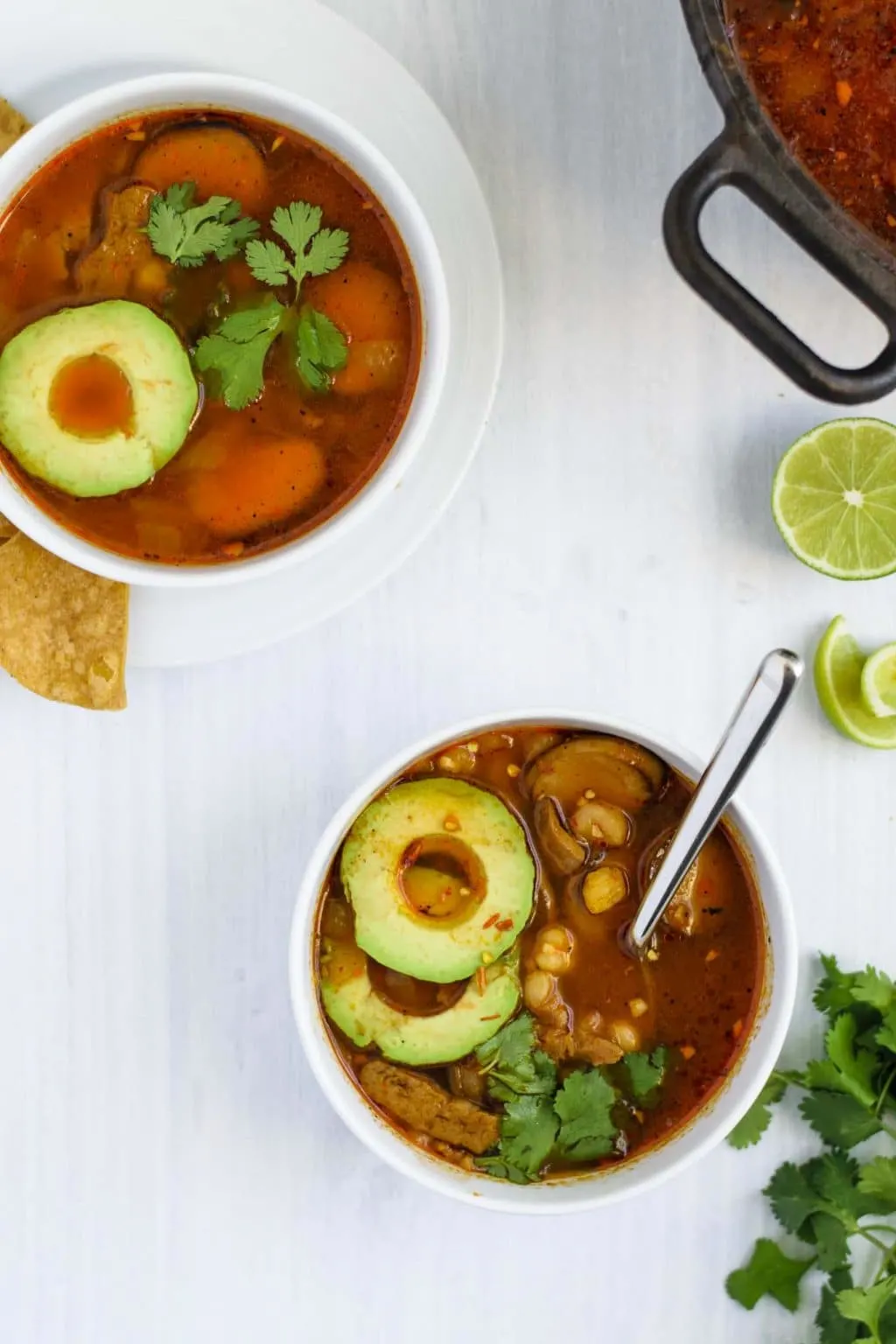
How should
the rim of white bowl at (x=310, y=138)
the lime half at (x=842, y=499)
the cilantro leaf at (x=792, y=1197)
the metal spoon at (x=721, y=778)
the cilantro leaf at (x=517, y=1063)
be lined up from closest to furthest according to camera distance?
the metal spoon at (x=721, y=778)
the rim of white bowl at (x=310, y=138)
the cilantro leaf at (x=517, y=1063)
the lime half at (x=842, y=499)
the cilantro leaf at (x=792, y=1197)

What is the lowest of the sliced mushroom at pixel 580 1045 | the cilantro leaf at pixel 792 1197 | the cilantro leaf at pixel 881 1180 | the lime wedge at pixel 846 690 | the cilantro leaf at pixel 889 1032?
the cilantro leaf at pixel 792 1197

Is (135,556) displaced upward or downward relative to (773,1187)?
upward

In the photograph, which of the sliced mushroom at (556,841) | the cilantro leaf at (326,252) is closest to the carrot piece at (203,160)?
the cilantro leaf at (326,252)

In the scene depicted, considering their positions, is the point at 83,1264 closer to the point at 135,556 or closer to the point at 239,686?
the point at 239,686

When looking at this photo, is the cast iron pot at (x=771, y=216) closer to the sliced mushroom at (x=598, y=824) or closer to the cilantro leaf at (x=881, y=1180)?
the sliced mushroom at (x=598, y=824)

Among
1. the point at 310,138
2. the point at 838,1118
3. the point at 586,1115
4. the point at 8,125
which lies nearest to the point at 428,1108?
the point at 586,1115

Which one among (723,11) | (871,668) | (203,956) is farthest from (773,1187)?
(723,11)

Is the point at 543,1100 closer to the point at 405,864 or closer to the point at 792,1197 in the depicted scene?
the point at 405,864
